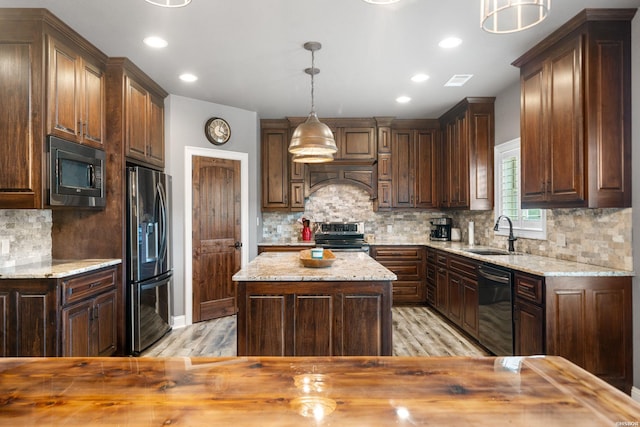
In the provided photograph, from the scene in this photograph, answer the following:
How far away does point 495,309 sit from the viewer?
130 inches

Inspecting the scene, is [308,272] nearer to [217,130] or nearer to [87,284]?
[87,284]

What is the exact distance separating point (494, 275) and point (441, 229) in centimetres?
247

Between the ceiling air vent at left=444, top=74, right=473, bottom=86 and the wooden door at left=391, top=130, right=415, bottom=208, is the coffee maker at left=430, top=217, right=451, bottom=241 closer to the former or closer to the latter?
the wooden door at left=391, top=130, right=415, bottom=208

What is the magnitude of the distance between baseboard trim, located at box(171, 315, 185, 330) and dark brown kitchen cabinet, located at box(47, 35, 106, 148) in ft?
7.04

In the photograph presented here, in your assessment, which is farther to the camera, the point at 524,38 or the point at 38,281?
the point at 524,38

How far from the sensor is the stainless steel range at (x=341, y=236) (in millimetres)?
5367

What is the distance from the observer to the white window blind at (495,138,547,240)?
378 cm

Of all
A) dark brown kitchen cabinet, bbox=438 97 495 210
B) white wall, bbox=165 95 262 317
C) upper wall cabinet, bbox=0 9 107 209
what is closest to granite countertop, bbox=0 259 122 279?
upper wall cabinet, bbox=0 9 107 209

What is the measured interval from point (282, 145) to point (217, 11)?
10.1 feet

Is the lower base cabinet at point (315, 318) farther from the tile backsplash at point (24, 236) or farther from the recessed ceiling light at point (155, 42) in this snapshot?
the recessed ceiling light at point (155, 42)

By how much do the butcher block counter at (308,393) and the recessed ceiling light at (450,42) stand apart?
2776mm

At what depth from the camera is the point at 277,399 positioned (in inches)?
33.0

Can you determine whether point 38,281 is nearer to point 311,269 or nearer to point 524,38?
point 311,269

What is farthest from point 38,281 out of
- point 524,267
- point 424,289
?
point 424,289
